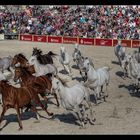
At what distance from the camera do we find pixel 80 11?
4131 centimetres

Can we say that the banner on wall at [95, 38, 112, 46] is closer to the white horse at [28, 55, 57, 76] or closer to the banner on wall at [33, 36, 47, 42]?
the banner on wall at [33, 36, 47, 42]

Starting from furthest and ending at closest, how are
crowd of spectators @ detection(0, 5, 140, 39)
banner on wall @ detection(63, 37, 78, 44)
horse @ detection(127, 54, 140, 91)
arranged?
1. crowd of spectators @ detection(0, 5, 140, 39)
2. banner on wall @ detection(63, 37, 78, 44)
3. horse @ detection(127, 54, 140, 91)

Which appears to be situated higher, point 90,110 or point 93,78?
point 93,78

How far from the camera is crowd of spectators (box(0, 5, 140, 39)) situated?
36.8m

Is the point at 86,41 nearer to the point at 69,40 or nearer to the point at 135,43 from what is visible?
the point at 69,40

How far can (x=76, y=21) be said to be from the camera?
40.1 meters

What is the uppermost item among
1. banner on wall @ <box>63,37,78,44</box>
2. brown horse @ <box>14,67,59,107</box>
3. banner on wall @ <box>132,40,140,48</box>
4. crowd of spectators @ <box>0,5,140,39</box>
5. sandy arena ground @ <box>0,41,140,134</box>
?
crowd of spectators @ <box>0,5,140,39</box>

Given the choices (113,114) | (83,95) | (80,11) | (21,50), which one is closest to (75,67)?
(21,50)

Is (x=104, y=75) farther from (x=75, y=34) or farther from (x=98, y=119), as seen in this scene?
(x=75, y=34)

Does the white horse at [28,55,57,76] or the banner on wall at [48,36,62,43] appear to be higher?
the banner on wall at [48,36,62,43]

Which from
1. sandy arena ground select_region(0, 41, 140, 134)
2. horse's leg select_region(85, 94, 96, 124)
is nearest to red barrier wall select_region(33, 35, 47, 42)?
sandy arena ground select_region(0, 41, 140, 134)

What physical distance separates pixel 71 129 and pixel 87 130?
539 mm

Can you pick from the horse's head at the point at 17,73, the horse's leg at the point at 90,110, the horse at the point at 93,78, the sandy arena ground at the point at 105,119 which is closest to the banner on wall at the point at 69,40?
the sandy arena ground at the point at 105,119

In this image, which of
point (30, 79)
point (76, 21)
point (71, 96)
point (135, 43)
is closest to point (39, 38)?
point (76, 21)
